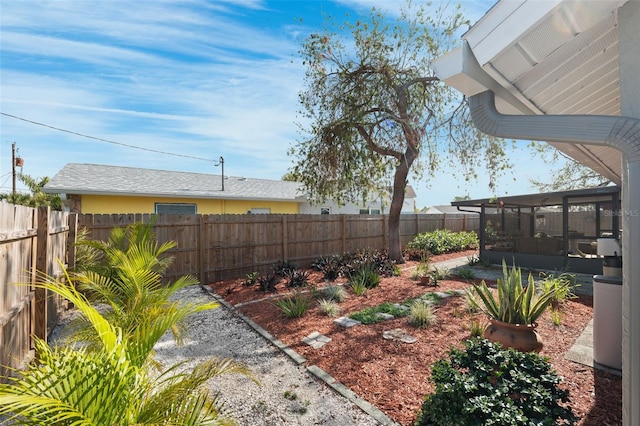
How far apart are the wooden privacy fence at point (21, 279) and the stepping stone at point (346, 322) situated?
3660mm

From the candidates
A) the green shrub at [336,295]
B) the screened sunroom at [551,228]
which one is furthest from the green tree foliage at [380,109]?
the green shrub at [336,295]

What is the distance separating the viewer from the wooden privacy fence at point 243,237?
24.7 ft

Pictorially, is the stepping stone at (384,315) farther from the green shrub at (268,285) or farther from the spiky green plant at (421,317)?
the green shrub at (268,285)

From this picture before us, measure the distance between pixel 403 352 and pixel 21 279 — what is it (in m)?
4.30

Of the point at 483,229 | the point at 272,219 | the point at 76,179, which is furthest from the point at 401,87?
the point at 76,179

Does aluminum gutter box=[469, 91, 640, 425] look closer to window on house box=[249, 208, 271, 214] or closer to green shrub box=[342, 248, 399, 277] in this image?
green shrub box=[342, 248, 399, 277]

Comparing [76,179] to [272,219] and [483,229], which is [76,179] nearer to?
[272,219]

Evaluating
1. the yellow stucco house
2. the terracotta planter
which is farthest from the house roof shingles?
the terracotta planter

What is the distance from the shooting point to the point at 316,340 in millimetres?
4234

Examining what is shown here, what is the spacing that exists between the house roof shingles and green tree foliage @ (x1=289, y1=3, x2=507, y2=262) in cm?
174

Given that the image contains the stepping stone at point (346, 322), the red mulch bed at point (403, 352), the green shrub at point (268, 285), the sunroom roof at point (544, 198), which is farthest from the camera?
the sunroom roof at point (544, 198)

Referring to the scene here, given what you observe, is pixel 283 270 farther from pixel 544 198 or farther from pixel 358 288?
pixel 544 198

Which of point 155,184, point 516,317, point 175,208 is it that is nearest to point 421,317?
Answer: point 516,317

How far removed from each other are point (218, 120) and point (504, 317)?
40.4 feet
